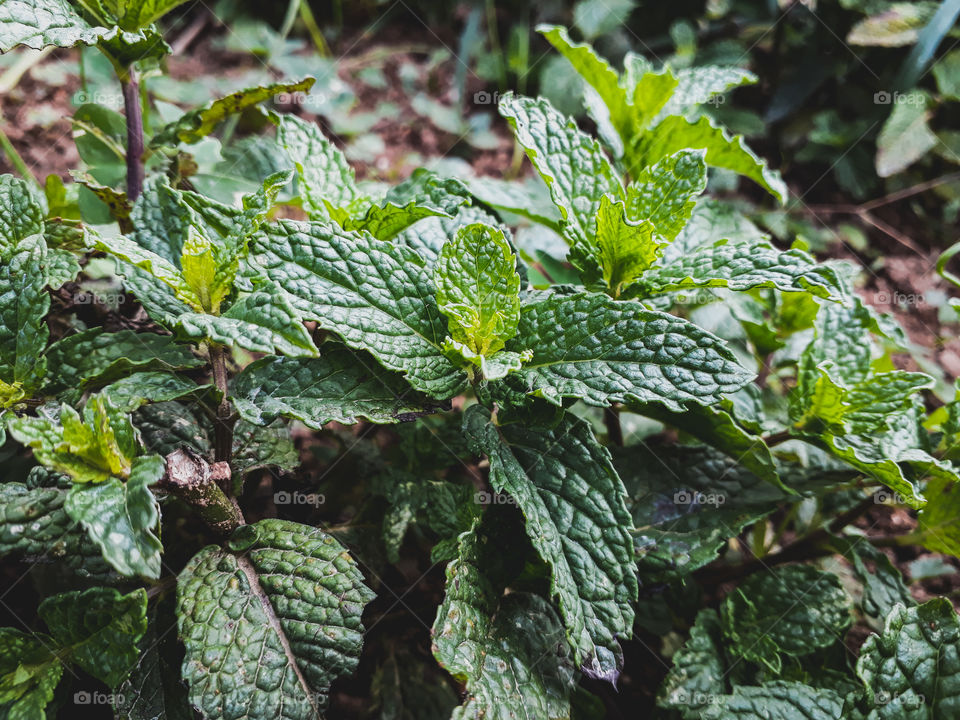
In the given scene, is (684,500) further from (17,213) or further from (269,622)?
(17,213)

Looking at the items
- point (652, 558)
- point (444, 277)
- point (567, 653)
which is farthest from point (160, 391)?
point (652, 558)

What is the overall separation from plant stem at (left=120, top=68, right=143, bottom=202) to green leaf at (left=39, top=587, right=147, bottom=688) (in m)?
0.82

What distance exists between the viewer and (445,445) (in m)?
1.41

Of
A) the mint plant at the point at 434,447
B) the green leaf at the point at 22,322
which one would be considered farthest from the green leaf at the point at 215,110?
the green leaf at the point at 22,322

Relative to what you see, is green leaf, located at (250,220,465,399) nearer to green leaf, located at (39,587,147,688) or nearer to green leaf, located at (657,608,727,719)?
Answer: green leaf, located at (39,587,147,688)

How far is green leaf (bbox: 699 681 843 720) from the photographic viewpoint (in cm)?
123

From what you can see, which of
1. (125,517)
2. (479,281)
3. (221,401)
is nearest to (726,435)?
(479,281)

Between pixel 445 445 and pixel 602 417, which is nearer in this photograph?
pixel 445 445

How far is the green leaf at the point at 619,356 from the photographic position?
3.54 ft

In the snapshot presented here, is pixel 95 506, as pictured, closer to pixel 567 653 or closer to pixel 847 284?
pixel 567 653

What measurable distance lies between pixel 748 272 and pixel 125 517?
107 centimetres

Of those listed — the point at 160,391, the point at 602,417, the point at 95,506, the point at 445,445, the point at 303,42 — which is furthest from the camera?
the point at 303,42

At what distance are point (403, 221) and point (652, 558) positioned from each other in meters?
0.82

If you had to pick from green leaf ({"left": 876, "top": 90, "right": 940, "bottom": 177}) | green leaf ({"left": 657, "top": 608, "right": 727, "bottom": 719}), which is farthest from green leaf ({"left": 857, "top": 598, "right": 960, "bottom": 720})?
green leaf ({"left": 876, "top": 90, "right": 940, "bottom": 177})
